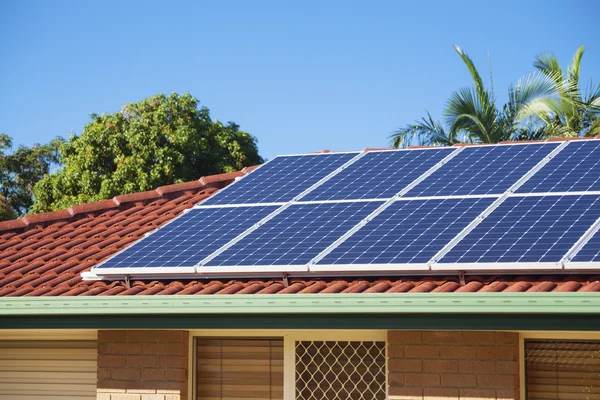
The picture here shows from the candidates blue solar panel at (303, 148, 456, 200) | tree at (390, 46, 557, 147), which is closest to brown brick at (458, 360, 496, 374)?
blue solar panel at (303, 148, 456, 200)

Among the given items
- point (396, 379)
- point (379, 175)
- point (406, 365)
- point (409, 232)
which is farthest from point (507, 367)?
point (379, 175)

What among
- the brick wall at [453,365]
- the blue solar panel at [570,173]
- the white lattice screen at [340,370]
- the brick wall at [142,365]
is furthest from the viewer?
the blue solar panel at [570,173]

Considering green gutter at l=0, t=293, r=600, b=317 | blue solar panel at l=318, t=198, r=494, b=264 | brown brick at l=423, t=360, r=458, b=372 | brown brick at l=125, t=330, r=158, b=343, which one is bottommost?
brown brick at l=423, t=360, r=458, b=372

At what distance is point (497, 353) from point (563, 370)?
0.73 meters

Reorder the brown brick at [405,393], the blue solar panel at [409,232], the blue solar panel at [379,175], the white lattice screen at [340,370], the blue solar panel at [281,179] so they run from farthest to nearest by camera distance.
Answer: the blue solar panel at [281,179]
the blue solar panel at [379,175]
the white lattice screen at [340,370]
the blue solar panel at [409,232]
the brown brick at [405,393]

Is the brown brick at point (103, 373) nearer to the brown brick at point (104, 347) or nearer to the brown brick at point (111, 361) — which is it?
the brown brick at point (111, 361)

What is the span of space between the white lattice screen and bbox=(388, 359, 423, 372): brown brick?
1.39 feet

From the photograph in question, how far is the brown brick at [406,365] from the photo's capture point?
10.8 meters

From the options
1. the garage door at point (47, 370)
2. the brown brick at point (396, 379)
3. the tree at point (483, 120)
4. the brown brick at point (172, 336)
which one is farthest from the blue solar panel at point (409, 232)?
the tree at point (483, 120)

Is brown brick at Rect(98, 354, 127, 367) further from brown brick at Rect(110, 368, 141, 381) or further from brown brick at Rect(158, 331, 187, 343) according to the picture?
brown brick at Rect(158, 331, 187, 343)

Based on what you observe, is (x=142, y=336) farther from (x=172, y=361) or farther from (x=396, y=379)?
(x=396, y=379)

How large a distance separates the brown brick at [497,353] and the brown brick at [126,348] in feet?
12.7

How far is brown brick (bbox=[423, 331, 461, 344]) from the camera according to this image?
1066 centimetres

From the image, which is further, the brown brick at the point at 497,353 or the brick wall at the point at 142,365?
the brick wall at the point at 142,365
